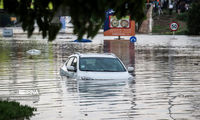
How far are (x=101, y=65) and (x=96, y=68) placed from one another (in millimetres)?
206

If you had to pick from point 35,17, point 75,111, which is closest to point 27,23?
point 35,17

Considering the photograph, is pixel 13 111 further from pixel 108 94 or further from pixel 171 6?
pixel 171 6

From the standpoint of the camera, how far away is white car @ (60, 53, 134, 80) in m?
A: 18.5

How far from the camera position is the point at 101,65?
19.2 m

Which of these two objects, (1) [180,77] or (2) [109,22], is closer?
(1) [180,77]

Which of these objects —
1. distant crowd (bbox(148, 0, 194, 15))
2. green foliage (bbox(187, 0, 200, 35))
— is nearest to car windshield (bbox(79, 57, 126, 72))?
green foliage (bbox(187, 0, 200, 35))

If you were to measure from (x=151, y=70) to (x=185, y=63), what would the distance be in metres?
4.92

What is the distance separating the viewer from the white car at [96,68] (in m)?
18.5

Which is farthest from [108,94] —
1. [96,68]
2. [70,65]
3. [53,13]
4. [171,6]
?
[171,6]

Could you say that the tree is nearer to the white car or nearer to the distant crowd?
the white car

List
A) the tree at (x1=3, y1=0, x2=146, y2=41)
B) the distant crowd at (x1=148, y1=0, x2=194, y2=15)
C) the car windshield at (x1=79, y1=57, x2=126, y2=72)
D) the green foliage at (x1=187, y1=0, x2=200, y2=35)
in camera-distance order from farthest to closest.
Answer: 1. the distant crowd at (x1=148, y1=0, x2=194, y2=15)
2. the green foliage at (x1=187, y1=0, x2=200, y2=35)
3. the car windshield at (x1=79, y1=57, x2=126, y2=72)
4. the tree at (x1=3, y1=0, x2=146, y2=41)

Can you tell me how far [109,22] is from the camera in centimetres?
5322

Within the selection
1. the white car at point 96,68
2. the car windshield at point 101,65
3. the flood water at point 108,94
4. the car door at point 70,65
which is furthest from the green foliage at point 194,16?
the car windshield at point 101,65

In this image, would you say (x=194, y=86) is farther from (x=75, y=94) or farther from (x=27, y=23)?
(x=27, y=23)
